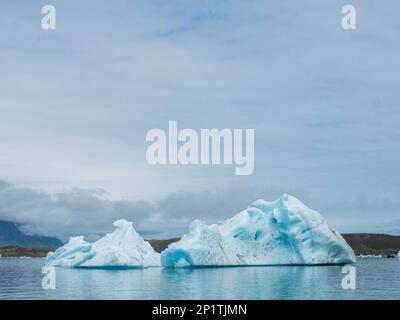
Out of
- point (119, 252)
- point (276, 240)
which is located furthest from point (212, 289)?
point (276, 240)

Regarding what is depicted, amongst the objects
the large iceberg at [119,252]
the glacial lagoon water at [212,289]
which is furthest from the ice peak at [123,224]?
the glacial lagoon water at [212,289]

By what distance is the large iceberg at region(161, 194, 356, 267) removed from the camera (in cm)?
4353

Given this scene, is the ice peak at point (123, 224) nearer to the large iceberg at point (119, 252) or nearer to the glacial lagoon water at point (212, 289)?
the large iceberg at point (119, 252)

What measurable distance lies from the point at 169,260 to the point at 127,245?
10.9 feet

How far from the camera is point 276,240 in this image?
45875 millimetres

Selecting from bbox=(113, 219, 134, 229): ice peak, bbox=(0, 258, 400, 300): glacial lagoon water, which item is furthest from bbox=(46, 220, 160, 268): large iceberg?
bbox=(0, 258, 400, 300): glacial lagoon water

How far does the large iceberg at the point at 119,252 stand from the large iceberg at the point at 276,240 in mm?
2376

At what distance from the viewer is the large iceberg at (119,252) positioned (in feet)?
144

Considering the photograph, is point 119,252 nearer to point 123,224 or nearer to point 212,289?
point 123,224

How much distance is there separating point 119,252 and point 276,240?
38.2ft
